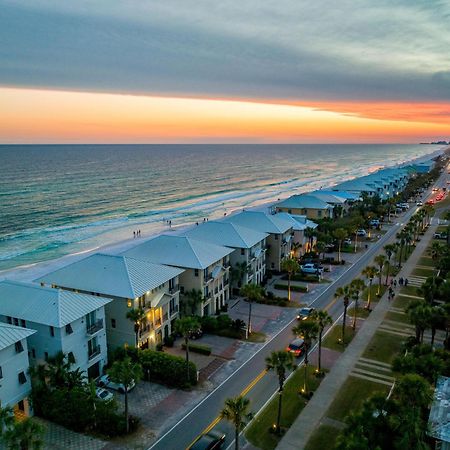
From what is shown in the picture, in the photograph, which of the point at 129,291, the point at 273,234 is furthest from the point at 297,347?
the point at 273,234

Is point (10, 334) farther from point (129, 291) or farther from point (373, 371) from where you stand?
point (373, 371)

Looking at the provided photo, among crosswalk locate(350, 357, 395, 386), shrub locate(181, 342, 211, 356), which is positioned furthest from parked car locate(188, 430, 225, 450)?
crosswalk locate(350, 357, 395, 386)

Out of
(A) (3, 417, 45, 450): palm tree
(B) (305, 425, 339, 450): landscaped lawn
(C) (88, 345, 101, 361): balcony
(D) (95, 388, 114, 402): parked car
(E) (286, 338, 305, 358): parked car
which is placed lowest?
(B) (305, 425, 339, 450): landscaped lawn

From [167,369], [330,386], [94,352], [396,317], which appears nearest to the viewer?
[330,386]

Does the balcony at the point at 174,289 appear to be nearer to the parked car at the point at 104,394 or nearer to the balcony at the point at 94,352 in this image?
the balcony at the point at 94,352

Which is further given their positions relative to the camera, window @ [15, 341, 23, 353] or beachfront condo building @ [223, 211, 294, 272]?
beachfront condo building @ [223, 211, 294, 272]

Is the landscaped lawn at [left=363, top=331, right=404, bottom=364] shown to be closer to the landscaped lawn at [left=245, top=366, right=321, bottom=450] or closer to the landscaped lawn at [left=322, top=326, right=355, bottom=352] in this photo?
the landscaped lawn at [left=322, top=326, right=355, bottom=352]
